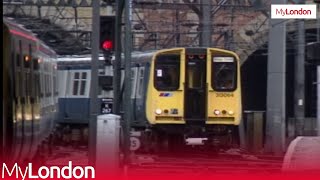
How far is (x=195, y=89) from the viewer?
16.2 metres

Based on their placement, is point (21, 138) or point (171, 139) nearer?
point (21, 138)

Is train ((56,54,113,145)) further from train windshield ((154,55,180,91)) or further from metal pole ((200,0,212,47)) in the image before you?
train windshield ((154,55,180,91))

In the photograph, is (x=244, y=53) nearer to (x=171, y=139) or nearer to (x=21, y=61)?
(x=171, y=139)

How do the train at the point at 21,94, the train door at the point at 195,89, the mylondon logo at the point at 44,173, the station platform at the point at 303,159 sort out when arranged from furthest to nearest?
the train door at the point at 195,89
the station platform at the point at 303,159
the train at the point at 21,94
the mylondon logo at the point at 44,173

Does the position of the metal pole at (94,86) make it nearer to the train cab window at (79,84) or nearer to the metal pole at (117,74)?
the metal pole at (117,74)

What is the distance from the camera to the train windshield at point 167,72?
1606cm

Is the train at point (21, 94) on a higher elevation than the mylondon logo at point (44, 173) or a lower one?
higher

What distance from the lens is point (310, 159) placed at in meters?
9.12

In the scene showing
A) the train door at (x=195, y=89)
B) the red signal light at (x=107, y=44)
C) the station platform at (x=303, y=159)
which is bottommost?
the station platform at (x=303, y=159)

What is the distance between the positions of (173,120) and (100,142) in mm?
6587

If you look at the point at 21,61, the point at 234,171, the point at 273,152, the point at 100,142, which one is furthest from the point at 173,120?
the point at 21,61

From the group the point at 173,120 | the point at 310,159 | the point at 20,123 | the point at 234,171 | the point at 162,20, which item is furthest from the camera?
the point at 162,20

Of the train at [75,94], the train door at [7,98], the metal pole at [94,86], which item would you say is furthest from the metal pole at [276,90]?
the train door at [7,98]

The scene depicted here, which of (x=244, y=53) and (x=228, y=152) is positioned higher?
(x=244, y=53)
